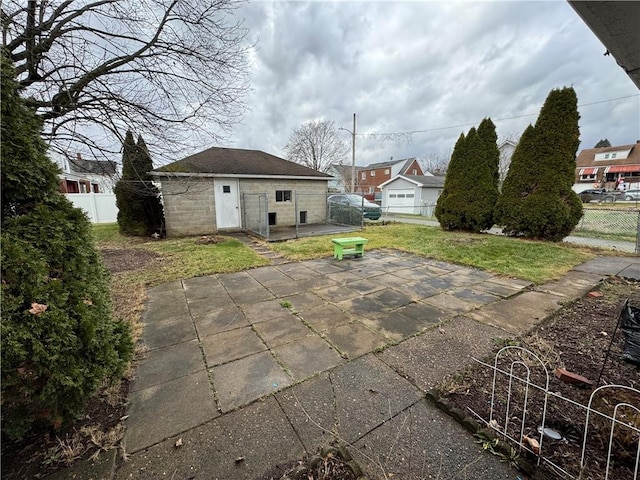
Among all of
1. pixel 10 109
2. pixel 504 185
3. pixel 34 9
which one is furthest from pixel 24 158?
pixel 504 185

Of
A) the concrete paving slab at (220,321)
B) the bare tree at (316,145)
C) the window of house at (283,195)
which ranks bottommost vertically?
the concrete paving slab at (220,321)

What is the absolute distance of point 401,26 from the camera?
7.01m

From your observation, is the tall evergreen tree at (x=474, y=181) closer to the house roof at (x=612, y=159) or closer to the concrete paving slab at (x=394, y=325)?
the concrete paving slab at (x=394, y=325)

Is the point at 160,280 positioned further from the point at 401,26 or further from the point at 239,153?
the point at 239,153

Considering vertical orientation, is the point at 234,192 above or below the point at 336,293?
above

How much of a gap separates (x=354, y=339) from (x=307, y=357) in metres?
0.61

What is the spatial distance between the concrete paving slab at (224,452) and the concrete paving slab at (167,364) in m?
0.75

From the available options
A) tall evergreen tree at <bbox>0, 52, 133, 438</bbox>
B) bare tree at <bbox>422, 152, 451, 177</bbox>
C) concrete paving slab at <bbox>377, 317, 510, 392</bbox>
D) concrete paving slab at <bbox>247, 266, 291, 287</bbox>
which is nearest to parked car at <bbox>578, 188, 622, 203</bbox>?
bare tree at <bbox>422, 152, 451, 177</bbox>

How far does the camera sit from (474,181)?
954 cm

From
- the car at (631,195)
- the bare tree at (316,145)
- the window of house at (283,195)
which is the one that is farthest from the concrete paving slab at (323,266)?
the car at (631,195)

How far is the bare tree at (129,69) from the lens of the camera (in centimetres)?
436

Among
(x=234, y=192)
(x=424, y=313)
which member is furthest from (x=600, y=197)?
(x=234, y=192)

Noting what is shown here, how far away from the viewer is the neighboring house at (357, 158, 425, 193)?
41.2 meters

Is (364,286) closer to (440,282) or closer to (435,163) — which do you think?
(440,282)
